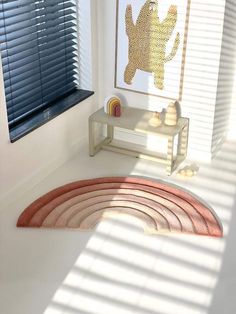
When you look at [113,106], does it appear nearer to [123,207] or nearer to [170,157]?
[170,157]

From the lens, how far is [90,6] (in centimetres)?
355

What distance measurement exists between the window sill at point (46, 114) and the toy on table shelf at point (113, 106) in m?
0.20

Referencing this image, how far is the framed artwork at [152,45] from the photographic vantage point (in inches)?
134

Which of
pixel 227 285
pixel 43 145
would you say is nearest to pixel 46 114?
pixel 43 145

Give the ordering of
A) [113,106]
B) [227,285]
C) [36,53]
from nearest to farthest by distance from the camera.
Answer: [227,285], [36,53], [113,106]

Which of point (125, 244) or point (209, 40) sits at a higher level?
point (209, 40)

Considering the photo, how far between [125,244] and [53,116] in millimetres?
1022

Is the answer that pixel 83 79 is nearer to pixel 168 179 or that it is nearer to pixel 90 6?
pixel 90 6

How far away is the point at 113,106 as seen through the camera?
11.8 feet

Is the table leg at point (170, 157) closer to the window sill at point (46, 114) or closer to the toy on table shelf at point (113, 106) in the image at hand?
the toy on table shelf at point (113, 106)

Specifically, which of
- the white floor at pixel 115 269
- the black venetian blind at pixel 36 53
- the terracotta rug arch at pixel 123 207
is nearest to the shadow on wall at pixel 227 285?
the white floor at pixel 115 269

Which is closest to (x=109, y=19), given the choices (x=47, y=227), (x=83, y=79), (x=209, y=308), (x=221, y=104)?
(x=83, y=79)

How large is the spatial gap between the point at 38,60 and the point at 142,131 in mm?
788

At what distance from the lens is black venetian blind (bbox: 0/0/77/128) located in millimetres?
3115
